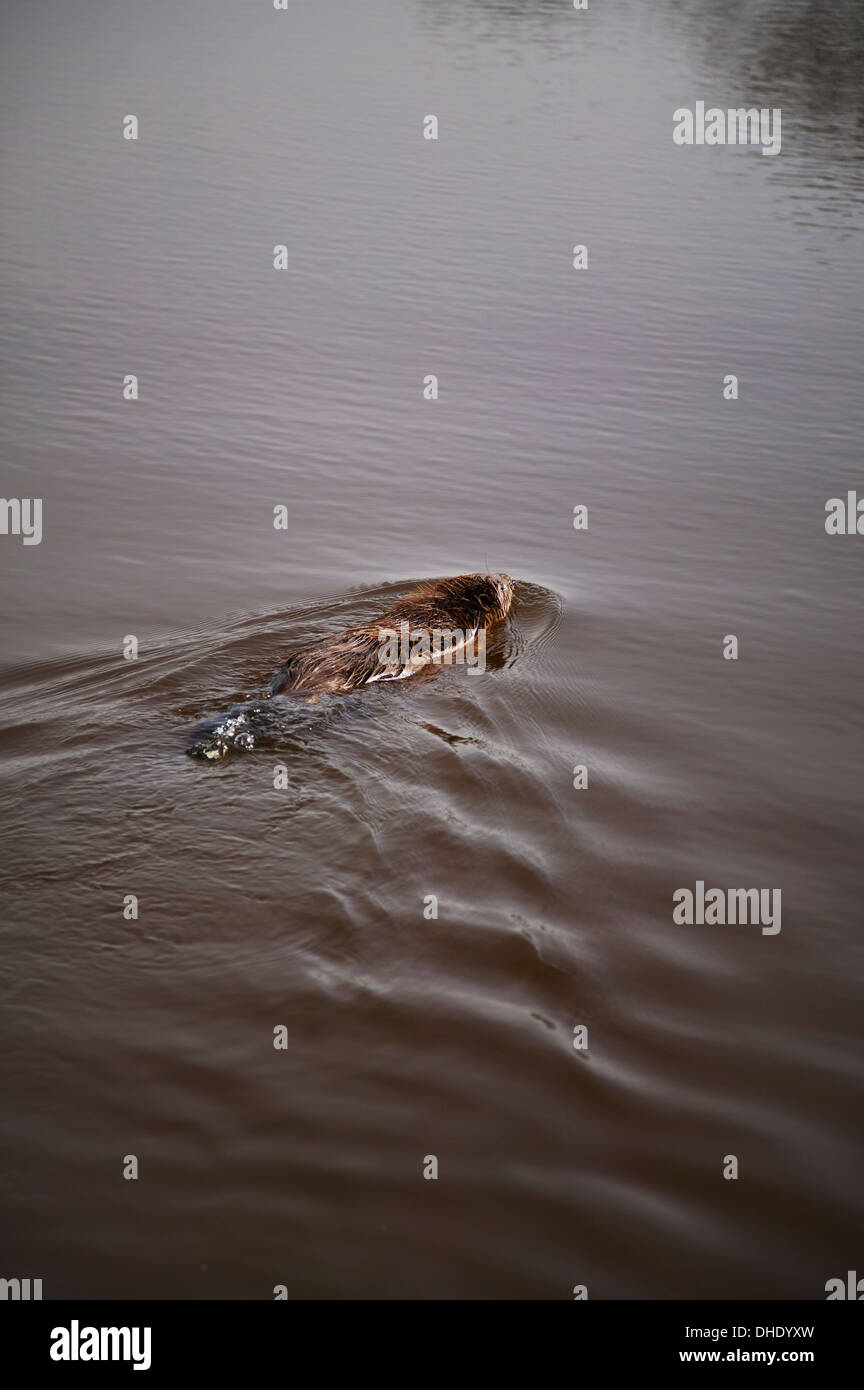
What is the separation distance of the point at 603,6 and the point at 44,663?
125 ft

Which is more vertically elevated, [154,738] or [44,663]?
[44,663]

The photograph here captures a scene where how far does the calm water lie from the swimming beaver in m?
0.22

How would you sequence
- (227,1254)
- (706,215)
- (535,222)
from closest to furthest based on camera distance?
(227,1254)
(535,222)
(706,215)

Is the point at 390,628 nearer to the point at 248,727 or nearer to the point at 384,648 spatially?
the point at 384,648

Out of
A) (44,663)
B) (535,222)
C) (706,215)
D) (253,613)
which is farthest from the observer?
(706,215)

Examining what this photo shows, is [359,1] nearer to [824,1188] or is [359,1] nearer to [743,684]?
[743,684]

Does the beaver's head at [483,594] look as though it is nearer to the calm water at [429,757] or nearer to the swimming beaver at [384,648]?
the swimming beaver at [384,648]

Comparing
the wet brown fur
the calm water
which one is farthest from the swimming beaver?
the calm water

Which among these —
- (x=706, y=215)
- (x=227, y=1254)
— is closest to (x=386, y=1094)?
(x=227, y=1254)

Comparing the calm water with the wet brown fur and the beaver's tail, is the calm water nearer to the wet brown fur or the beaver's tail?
the beaver's tail

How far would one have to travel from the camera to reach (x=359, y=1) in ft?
124

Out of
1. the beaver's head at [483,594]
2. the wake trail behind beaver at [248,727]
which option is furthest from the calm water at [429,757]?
the beaver's head at [483,594]

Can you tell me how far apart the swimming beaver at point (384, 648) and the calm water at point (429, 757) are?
22 centimetres

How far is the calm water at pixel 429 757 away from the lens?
4.06 metres
